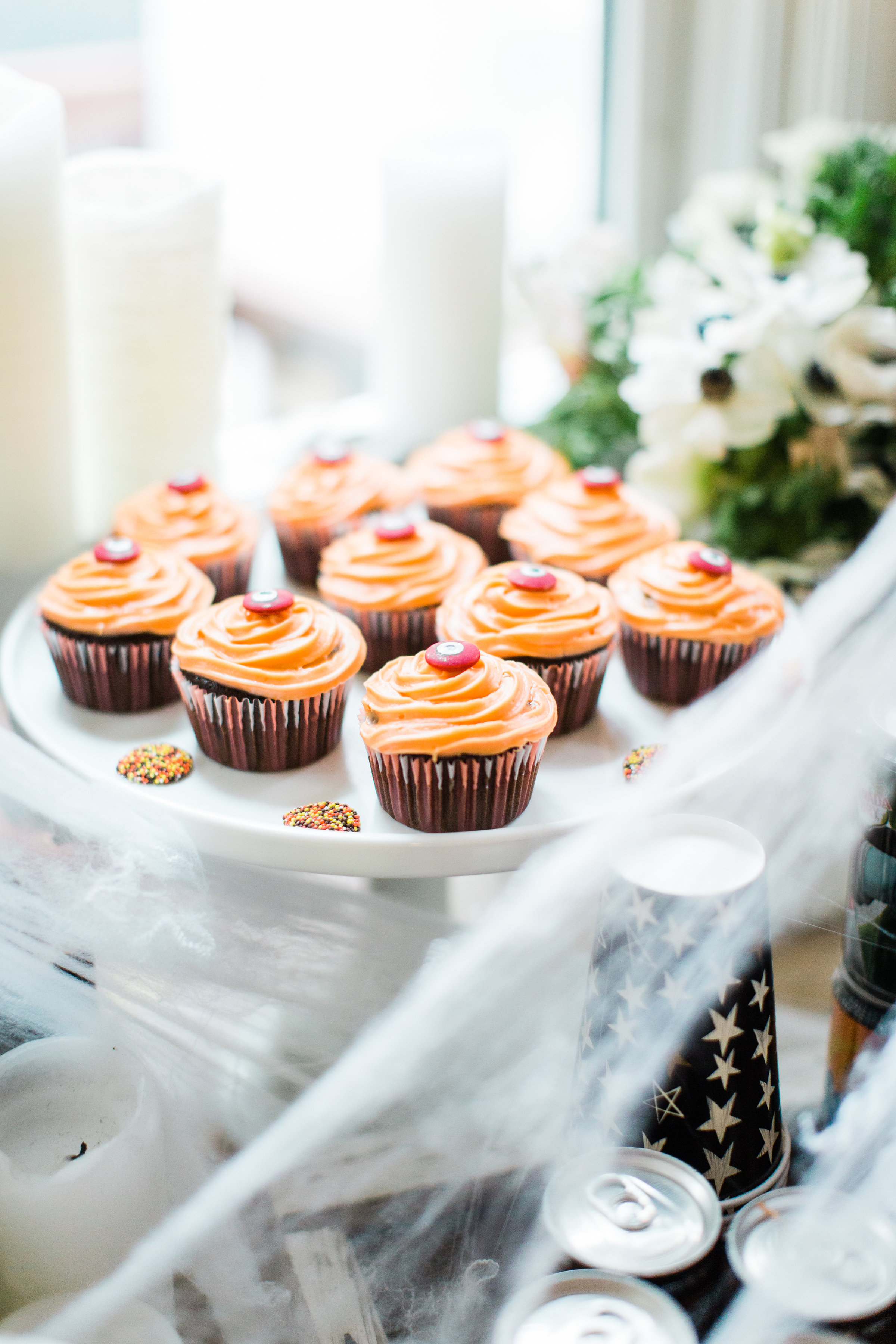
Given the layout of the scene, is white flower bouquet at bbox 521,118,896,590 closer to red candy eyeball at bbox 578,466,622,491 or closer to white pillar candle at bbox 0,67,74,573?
red candy eyeball at bbox 578,466,622,491

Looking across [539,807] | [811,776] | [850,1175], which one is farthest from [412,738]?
[850,1175]

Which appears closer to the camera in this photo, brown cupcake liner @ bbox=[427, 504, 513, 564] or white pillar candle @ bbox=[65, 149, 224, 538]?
white pillar candle @ bbox=[65, 149, 224, 538]

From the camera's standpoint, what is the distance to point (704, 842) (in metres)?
0.73

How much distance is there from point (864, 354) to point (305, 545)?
0.53 m

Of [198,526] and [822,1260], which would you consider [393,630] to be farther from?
[822,1260]

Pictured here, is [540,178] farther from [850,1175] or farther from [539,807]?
[850,1175]

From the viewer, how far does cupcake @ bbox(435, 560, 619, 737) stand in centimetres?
93

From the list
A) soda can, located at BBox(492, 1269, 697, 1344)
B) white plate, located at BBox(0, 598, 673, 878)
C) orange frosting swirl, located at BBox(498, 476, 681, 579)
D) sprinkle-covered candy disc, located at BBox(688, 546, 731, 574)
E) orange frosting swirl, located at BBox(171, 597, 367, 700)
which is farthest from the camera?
orange frosting swirl, located at BBox(498, 476, 681, 579)

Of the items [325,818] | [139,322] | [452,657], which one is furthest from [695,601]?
[139,322]

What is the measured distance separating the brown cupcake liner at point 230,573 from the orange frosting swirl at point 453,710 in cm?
29

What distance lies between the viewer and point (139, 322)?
112 cm

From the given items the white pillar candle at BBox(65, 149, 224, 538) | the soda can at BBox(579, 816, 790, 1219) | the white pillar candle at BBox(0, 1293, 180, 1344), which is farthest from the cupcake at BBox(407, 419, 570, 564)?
the white pillar candle at BBox(0, 1293, 180, 1344)

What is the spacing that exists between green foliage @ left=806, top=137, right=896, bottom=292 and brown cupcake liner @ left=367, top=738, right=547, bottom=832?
0.63 m

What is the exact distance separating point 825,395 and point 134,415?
62cm
